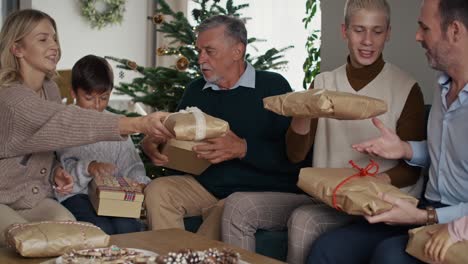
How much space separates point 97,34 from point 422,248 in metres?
5.88

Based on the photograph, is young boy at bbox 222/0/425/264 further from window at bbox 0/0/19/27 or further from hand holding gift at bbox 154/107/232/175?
window at bbox 0/0/19/27

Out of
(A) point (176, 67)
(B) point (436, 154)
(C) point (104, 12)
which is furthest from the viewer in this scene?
(C) point (104, 12)

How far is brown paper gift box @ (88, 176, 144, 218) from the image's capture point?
2.64m

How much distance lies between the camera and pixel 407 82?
263 cm

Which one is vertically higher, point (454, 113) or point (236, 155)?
point (454, 113)

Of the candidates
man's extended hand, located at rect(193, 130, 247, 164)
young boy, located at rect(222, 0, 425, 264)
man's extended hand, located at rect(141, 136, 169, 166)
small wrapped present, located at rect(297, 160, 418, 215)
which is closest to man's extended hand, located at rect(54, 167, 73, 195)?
man's extended hand, located at rect(141, 136, 169, 166)

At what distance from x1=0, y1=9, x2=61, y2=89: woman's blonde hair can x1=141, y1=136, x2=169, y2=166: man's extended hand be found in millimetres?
606

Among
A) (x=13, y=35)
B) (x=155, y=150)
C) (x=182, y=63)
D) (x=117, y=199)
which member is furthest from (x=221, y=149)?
(x=182, y=63)

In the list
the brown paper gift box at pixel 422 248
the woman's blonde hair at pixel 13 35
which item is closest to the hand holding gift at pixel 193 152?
the woman's blonde hair at pixel 13 35

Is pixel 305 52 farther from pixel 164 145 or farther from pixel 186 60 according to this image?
pixel 164 145

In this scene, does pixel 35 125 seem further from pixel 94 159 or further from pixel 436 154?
pixel 436 154

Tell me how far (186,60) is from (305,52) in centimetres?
156

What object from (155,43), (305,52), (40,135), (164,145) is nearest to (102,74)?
(164,145)

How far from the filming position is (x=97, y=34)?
7.33 meters
